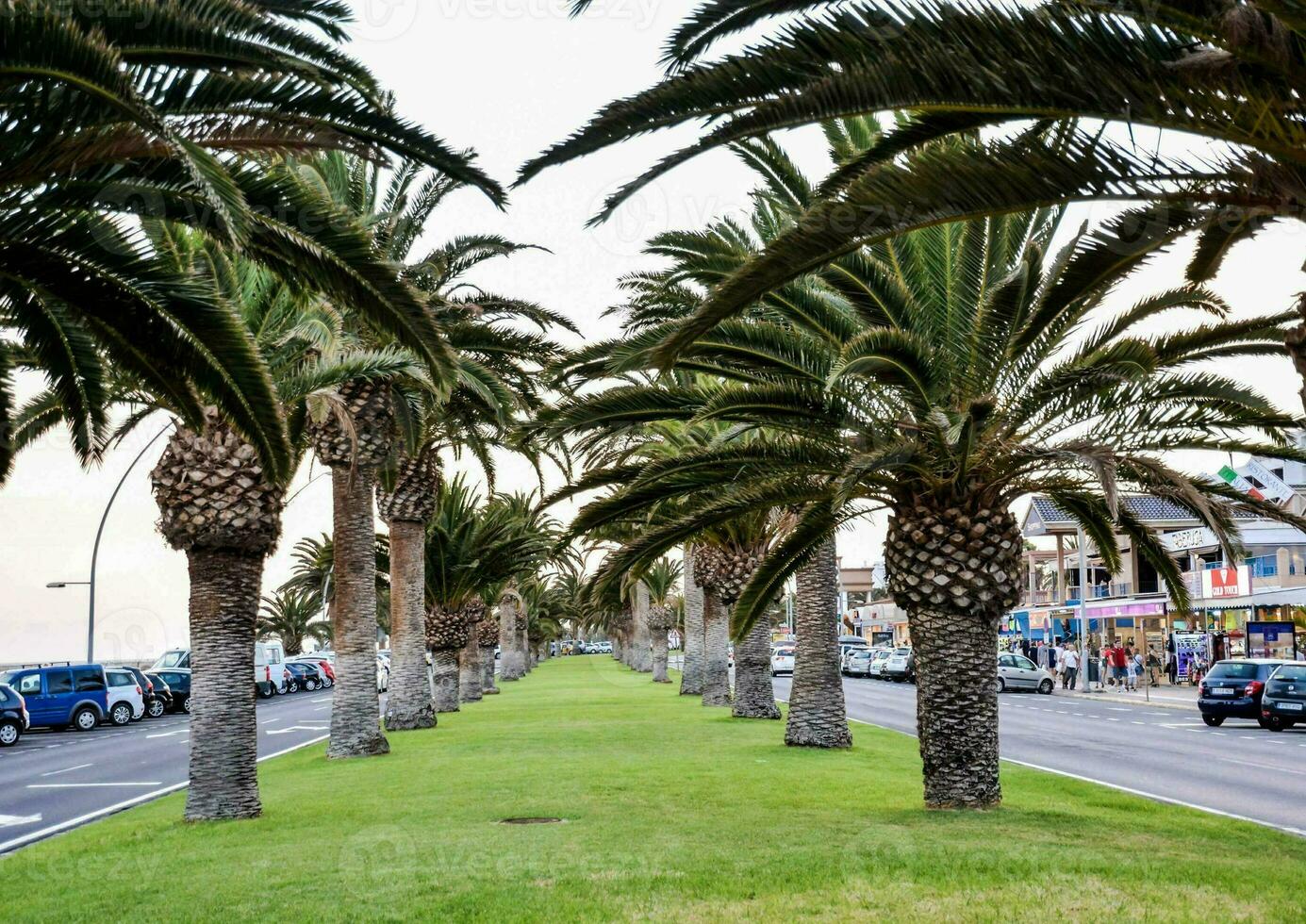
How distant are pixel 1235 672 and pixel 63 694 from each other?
30662 mm

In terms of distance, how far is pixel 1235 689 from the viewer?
96.2 feet

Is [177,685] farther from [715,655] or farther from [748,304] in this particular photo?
[748,304]

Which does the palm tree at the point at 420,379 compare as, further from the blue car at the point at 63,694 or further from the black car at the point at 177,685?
the black car at the point at 177,685

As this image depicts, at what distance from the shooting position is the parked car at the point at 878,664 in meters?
58.6

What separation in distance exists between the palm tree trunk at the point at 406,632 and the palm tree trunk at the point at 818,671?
8.12 metres

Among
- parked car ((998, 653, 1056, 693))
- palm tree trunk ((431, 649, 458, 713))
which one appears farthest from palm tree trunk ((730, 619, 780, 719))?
parked car ((998, 653, 1056, 693))

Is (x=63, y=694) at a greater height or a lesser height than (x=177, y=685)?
greater

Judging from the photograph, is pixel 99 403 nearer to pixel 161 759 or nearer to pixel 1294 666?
pixel 161 759

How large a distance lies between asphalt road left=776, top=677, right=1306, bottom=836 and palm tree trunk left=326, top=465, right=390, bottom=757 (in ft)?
29.9

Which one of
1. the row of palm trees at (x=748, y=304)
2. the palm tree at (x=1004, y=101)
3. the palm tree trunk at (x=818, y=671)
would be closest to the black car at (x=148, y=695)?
the row of palm trees at (x=748, y=304)

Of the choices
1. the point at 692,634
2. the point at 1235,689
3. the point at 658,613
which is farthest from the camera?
the point at 658,613

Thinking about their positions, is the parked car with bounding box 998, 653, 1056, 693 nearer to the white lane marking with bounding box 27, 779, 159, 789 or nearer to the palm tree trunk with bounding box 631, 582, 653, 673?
the palm tree trunk with bounding box 631, 582, 653, 673

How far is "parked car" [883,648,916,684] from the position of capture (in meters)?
54.1

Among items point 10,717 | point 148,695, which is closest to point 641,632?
point 148,695
